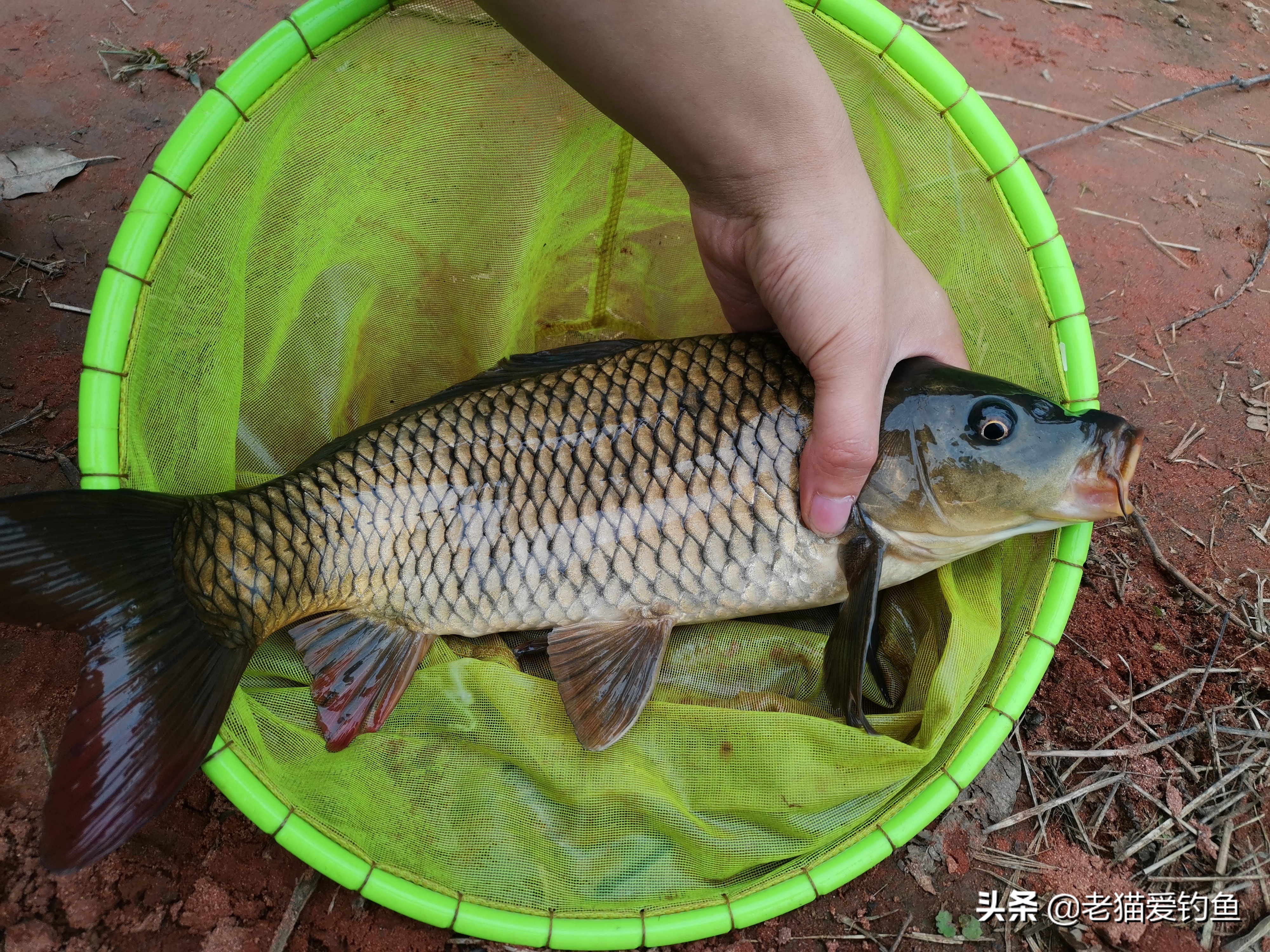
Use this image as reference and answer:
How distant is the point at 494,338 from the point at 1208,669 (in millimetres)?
1659

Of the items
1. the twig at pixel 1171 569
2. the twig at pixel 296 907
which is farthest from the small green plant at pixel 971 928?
the twig at pixel 296 907

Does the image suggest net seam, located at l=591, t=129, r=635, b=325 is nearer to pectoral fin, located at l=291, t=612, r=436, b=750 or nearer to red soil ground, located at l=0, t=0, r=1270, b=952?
pectoral fin, located at l=291, t=612, r=436, b=750

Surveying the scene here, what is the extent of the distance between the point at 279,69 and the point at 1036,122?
250 centimetres

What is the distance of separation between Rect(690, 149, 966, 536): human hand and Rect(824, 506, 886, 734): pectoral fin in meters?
0.06

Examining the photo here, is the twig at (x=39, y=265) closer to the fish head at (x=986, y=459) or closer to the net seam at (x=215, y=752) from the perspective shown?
the net seam at (x=215, y=752)

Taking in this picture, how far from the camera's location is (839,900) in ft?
5.37

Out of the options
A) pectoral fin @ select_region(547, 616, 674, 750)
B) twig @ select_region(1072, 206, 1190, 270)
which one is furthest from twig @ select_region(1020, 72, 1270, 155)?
pectoral fin @ select_region(547, 616, 674, 750)

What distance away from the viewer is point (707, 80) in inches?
45.6

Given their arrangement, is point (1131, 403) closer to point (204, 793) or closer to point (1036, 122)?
point (1036, 122)

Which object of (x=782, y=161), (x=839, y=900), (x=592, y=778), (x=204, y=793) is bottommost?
(x=839, y=900)

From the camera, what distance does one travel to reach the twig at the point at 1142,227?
257 cm

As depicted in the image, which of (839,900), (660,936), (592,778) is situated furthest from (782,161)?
(839,900)

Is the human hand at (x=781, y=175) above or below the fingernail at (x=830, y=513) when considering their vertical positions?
above

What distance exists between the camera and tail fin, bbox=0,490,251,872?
1195mm
